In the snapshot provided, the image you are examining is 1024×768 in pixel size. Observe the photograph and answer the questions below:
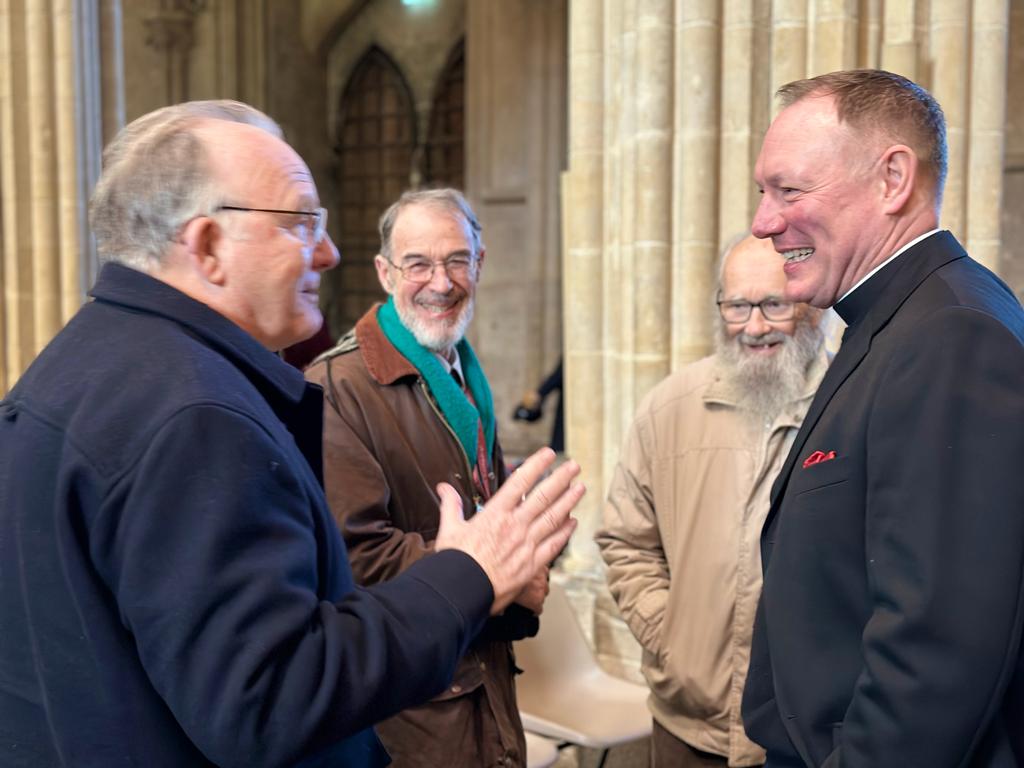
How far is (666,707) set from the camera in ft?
8.88

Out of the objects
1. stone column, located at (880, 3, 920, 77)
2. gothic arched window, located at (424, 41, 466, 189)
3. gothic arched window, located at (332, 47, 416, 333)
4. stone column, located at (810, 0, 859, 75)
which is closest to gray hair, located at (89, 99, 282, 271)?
stone column, located at (810, 0, 859, 75)

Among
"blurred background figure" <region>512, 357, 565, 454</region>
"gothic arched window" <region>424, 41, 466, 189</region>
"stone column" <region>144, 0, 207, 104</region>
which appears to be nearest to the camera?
"blurred background figure" <region>512, 357, 565, 454</region>

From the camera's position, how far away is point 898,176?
5.24ft

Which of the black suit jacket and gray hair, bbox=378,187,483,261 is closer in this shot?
the black suit jacket

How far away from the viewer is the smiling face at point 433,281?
9.13ft

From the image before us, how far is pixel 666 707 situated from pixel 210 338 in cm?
171

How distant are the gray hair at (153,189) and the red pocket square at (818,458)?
88 centimetres

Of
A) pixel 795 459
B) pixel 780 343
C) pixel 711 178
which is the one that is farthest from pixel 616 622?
pixel 795 459

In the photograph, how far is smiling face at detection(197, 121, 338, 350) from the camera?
4.76 ft

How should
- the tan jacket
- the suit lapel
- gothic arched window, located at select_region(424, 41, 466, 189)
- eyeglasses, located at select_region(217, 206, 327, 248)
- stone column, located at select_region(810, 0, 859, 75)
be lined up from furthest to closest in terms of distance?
gothic arched window, located at select_region(424, 41, 466, 189) < stone column, located at select_region(810, 0, 859, 75) < the tan jacket < the suit lapel < eyeglasses, located at select_region(217, 206, 327, 248)

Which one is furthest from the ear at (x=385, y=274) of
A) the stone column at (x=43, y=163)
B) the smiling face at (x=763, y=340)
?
the stone column at (x=43, y=163)

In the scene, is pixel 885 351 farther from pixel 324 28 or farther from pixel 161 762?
pixel 324 28

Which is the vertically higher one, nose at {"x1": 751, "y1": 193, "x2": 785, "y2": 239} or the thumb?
nose at {"x1": 751, "y1": 193, "x2": 785, "y2": 239}

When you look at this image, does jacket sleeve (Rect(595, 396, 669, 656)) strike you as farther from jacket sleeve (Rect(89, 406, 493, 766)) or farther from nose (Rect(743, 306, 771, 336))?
jacket sleeve (Rect(89, 406, 493, 766))
